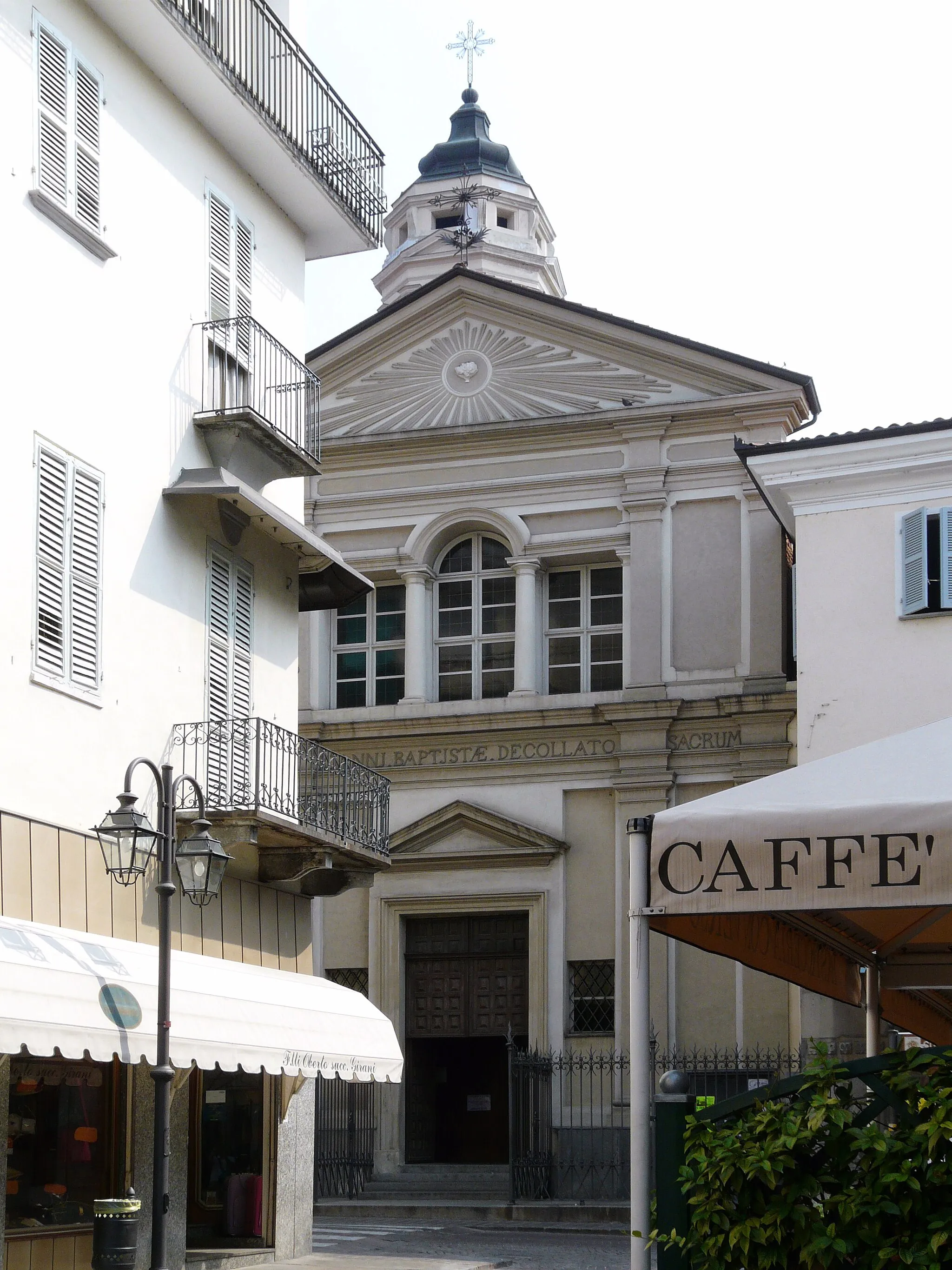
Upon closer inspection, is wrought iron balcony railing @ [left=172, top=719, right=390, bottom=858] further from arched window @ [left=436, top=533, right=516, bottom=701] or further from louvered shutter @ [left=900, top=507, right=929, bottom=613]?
arched window @ [left=436, top=533, right=516, bottom=701]

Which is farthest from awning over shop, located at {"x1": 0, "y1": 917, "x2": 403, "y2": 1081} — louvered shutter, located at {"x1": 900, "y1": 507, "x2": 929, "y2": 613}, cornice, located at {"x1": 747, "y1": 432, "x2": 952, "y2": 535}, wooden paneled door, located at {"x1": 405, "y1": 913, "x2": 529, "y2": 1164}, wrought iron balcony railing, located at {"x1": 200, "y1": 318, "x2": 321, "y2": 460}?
wooden paneled door, located at {"x1": 405, "y1": 913, "x2": 529, "y2": 1164}

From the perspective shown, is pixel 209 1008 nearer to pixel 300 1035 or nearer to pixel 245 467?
pixel 300 1035

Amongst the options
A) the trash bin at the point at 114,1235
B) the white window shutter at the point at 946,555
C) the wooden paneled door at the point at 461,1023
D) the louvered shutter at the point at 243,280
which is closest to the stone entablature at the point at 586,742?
the wooden paneled door at the point at 461,1023

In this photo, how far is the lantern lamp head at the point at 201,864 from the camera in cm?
1203

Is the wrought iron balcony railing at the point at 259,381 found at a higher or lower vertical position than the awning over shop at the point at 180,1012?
higher

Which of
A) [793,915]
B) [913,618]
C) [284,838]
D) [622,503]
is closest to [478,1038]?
[622,503]

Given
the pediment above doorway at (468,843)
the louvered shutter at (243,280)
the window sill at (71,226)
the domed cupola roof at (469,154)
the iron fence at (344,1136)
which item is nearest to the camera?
the window sill at (71,226)

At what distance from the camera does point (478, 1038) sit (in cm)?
2744

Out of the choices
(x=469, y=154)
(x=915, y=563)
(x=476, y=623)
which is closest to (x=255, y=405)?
(x=915, y=563)

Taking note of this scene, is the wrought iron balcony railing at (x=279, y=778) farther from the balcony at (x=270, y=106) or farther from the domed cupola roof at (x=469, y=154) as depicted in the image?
the domed cupola roof at (x=469, y=154)

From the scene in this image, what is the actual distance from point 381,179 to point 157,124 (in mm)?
3740

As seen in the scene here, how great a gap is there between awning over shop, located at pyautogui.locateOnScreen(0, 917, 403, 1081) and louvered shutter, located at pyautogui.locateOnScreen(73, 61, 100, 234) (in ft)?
18.4

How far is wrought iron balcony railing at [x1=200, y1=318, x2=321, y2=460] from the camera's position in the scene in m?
15.9

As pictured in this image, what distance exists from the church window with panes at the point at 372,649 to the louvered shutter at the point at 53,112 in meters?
15.2
